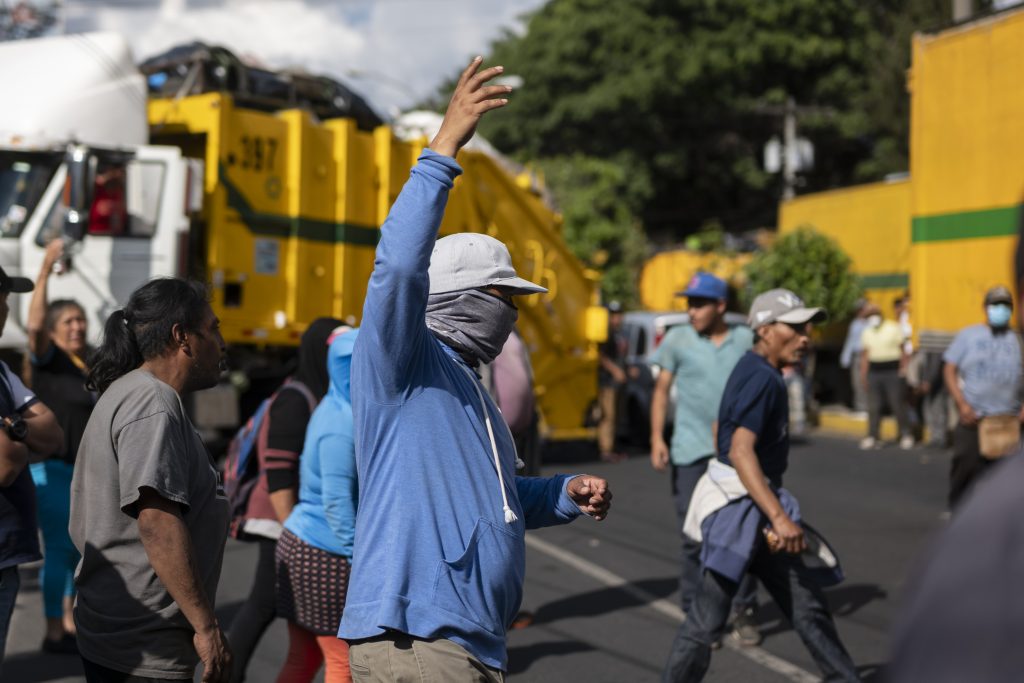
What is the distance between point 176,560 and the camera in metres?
3.09

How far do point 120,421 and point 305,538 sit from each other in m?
1.27

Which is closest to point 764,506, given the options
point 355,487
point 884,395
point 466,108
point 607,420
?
point 355,487

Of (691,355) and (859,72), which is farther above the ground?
(859,72)

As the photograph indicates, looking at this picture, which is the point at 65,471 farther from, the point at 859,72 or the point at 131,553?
the point at 859,72

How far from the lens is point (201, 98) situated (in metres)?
11.4

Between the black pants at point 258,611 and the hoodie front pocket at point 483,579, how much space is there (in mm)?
2490

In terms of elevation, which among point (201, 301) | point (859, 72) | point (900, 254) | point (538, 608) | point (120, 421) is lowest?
point (538, 608)

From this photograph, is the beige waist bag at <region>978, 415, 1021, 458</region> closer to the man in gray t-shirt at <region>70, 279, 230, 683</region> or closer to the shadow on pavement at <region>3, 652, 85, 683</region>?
the shadow on pavement at <region>3, 652, 85, 683</region>

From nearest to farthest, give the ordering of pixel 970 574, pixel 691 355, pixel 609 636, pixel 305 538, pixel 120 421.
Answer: pixel 970 574
pixel 120 421
pixel 305 538
pixel 609 636
pixel 691 355

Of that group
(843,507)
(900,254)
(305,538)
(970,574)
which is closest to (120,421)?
(305,538)

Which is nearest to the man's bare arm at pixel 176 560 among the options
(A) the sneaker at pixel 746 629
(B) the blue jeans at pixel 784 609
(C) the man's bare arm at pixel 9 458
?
(C) the man's bare arm at pixel 9 458

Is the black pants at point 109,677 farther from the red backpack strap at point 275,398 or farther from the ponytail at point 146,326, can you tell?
the red backpack strap at point 275,398

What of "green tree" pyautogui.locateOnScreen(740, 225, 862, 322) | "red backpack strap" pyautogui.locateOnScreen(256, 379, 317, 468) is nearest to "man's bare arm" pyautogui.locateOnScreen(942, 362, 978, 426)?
"red backpack strap" pyautogui.locateOnScreen(256, 379, 317, 468)

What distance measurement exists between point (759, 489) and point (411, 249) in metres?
2.65
